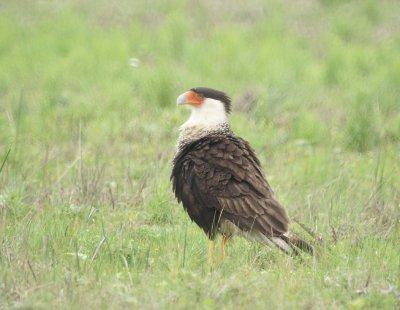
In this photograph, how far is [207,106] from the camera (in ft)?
19.6

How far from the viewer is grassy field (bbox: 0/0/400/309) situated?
→ 463 cm

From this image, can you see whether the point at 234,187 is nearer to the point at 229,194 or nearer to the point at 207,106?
the point at 229,194

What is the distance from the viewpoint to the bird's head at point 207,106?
5922 millimetres

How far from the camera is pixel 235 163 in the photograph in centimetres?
541

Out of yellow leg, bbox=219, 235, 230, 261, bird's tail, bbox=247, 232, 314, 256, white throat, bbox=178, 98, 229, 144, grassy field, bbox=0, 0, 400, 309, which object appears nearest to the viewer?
grassy field, bbox=0, 0, 400, 309

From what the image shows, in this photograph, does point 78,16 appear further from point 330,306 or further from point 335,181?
point 330,306

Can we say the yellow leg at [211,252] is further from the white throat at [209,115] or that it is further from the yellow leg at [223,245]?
the white throat at [209,115]

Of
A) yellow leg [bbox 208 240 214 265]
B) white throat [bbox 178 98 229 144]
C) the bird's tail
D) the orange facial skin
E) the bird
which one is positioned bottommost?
yellow leg [bbox 208 240 214 265]

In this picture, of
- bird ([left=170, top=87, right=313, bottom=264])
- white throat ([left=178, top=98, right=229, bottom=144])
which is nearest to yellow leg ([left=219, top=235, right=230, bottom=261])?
bird ([left=170, top=87, right=313, bottom=264])

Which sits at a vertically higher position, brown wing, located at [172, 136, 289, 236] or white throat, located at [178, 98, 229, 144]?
white throat, located at [178, 98, 229, 144]

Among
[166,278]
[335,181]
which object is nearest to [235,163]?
[166,278]

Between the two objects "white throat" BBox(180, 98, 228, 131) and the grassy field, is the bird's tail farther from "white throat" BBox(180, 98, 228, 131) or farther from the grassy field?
"white throat" BBox(180, 98, 228, 131)

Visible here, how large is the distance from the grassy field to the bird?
0.15m

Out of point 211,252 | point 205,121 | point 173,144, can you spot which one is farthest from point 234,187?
point 173,144
